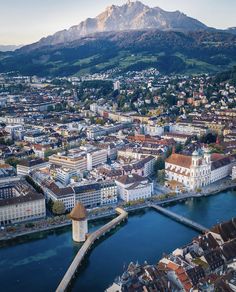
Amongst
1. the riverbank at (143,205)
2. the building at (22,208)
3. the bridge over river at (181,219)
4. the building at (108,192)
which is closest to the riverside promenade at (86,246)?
the riverbank at (143,205)

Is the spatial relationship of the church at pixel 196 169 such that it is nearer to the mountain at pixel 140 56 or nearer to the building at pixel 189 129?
the building at pixel 189 129

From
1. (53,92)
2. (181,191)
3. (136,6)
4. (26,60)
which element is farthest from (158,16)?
(181,191)

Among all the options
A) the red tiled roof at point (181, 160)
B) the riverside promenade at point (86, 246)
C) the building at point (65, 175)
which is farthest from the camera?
the red tiled roof at point (181, 160)

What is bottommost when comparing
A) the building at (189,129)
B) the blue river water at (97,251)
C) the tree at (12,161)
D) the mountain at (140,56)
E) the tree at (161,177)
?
the blue river water at (97,251)

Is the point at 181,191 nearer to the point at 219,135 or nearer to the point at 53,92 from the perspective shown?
the point at 219,135

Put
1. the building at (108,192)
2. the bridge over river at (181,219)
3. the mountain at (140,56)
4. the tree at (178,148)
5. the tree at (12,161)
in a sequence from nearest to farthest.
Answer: the bridge over river at (181,219) → the building at (108,192) → the tree at (12,161) → the tree at (178,148) → the mountain at (140,56)

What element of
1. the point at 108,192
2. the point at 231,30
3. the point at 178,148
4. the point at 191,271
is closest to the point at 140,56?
the point at 178,148
